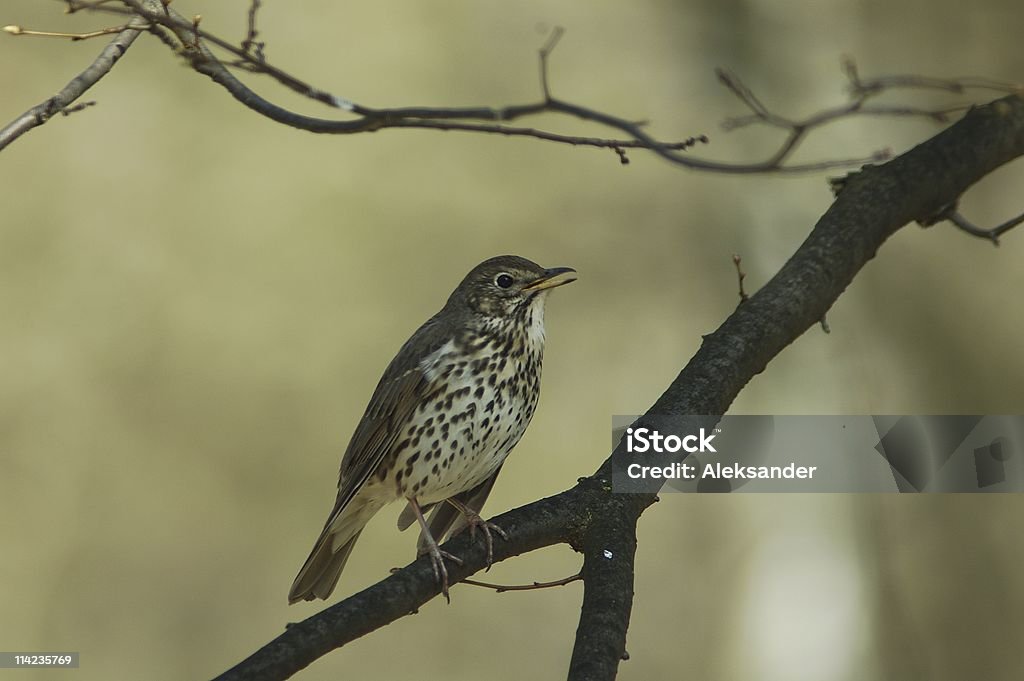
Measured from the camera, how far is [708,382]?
3957 millimetres

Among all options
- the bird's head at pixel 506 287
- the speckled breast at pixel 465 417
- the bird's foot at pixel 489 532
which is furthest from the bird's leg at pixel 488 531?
the bird's head at pixel 506 287

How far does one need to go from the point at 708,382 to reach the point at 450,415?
999mm

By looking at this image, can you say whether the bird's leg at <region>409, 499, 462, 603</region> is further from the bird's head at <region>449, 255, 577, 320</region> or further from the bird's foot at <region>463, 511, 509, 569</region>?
the bird's head at <region>449, 255, 577, 320</region>

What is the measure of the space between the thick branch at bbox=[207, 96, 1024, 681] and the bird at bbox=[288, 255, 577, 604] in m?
0.55

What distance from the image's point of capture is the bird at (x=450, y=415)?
431 cm

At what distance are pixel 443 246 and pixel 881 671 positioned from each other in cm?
445

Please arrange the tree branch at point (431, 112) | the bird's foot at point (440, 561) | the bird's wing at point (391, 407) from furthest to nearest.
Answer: the bird's wing at point (391, 407), the bird's foot at point (440, 561), the tree branch at point (431, 112)

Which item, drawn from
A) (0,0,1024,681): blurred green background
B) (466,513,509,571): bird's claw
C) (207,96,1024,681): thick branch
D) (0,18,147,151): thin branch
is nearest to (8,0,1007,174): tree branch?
(0,18,147,151): thin branch

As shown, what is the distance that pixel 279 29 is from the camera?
351 inches

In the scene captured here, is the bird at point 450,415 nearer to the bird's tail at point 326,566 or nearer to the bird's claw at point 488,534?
the bird's tail at point 326,566

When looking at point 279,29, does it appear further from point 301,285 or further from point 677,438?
point 677,438

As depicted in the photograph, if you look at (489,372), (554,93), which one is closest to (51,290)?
(554,93)

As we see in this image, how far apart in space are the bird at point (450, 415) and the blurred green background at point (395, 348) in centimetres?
332

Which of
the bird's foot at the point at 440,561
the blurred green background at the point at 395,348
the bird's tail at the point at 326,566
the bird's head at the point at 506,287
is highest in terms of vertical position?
the blurred green background at the point at 395,348
